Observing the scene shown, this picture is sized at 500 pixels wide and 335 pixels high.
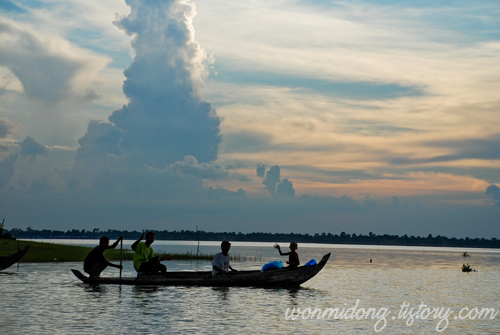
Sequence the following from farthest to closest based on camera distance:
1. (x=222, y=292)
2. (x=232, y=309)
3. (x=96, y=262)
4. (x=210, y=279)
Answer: (x=210, y=279), (x=96, y=262), (x=222, y=292), (x=232, y=309)

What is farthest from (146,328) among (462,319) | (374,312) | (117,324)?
(462,319)

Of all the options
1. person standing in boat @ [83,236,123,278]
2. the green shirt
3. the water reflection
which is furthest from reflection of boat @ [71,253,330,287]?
the green shirt

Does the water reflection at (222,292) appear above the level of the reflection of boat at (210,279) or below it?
below

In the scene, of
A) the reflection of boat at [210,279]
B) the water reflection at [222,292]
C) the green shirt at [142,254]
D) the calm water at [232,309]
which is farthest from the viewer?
the reflection of boat at [210,279]

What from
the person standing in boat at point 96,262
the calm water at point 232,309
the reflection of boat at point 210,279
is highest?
the person standing in boat at point 96,262

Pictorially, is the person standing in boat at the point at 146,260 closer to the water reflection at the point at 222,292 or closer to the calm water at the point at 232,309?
the calm water at the point at 232,309

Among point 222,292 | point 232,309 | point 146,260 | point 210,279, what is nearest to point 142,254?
point 146,260

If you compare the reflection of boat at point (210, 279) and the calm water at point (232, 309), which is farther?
the reflection of boat at point (210, 279)

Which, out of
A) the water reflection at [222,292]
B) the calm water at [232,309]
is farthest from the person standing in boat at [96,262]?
the water reflection at [222,292]

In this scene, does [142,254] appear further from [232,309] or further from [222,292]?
[232,309]

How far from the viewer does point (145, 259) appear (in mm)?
24766

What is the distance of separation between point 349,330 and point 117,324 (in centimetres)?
722

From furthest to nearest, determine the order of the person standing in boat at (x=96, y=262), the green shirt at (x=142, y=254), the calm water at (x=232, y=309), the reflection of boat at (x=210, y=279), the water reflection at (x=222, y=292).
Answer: the reflection of boat at (x=210, y=279)
the person standing in boat at (x=96, y=262)
the green shirt at (x=142, y=254)
the water reflection at (x=222, y=292)
the calm water at (x=232, y=309)

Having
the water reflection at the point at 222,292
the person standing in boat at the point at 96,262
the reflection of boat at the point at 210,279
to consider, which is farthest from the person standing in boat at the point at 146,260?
the water reflection at the point at 222,292
